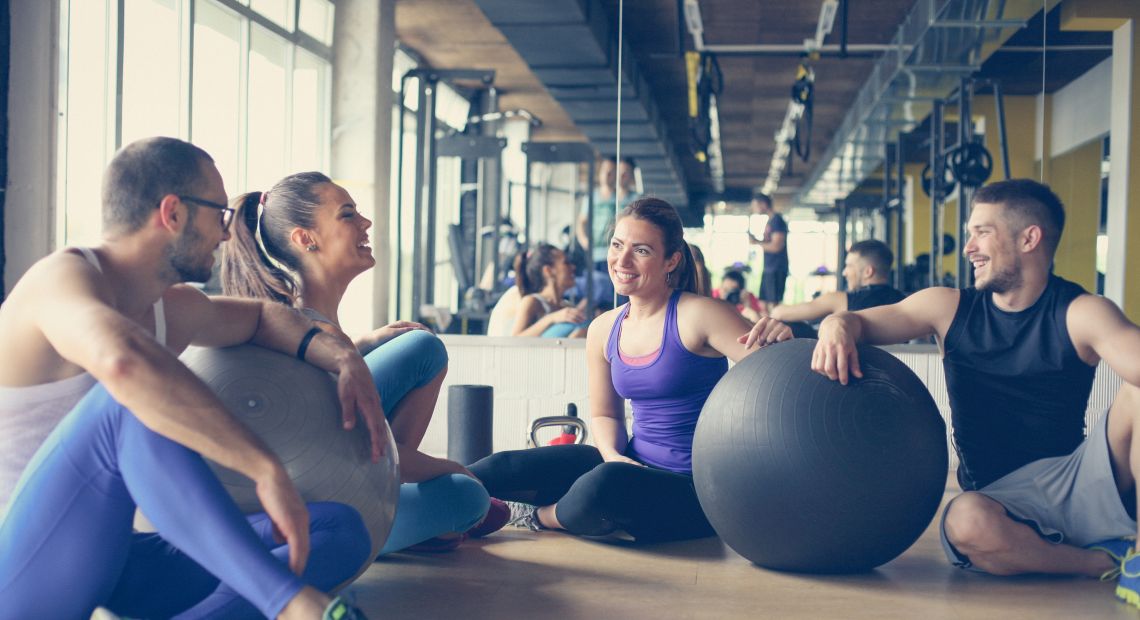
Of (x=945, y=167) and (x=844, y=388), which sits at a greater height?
(x=945, y=167)

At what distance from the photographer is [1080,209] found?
7.84 meters

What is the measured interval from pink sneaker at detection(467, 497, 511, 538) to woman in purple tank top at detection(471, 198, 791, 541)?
0.27 feet

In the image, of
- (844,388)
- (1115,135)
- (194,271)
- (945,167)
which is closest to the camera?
(194,271)

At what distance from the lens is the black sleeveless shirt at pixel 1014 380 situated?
2.43 m

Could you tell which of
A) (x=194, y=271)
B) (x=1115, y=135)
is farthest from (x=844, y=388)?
(x=1115, y=135)

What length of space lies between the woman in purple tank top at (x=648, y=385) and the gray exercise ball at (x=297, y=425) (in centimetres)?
88

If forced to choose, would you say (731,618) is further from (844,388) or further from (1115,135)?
(1115,135)

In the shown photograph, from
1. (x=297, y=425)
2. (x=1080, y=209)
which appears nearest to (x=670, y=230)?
(x=297, y=425)

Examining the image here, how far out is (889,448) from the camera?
2.23 meters

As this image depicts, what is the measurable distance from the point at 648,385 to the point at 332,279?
0.87m

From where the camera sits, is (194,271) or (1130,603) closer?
(194,271)

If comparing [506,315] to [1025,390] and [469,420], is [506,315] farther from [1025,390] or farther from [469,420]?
[1025,390]

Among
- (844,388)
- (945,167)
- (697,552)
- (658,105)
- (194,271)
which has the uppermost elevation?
(658,105)

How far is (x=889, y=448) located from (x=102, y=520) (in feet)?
4.93
